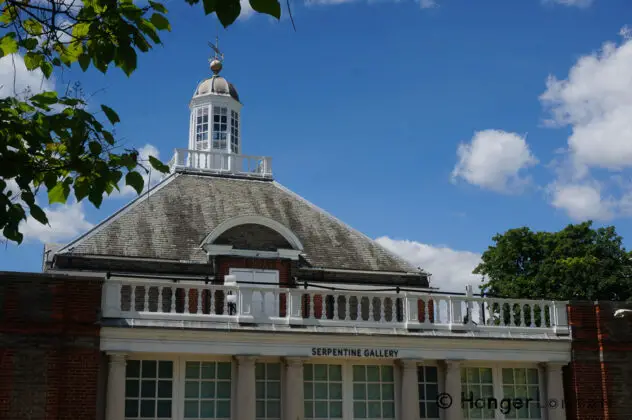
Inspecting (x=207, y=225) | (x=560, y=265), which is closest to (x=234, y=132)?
(x=207, y=225)

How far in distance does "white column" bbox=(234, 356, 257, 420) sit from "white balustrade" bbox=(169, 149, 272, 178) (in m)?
12.1

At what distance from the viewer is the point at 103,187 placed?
316 inches

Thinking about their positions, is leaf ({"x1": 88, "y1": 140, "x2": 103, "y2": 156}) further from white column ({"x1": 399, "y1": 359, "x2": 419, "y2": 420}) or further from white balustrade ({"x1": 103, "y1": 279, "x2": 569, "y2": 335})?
white column ({"x1": 399, "y1": 359, "x2": 419, "y2": 420})

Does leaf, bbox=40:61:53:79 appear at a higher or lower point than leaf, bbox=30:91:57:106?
higher

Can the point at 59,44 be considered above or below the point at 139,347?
above

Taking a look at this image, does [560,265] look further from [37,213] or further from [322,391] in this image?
[37,213]

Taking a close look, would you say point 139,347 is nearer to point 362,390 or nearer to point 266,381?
point 266,381

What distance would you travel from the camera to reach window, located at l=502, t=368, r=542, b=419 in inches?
795

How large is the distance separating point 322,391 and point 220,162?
42.3 ft

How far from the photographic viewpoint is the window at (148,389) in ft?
58.3

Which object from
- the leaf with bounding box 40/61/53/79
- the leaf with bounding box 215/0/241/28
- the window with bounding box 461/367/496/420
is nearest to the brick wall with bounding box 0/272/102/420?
the window with bounding box 461/367/496/420

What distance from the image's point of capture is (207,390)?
18.3 metres

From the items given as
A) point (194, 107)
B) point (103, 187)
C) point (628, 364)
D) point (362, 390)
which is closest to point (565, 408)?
point (628, 364)

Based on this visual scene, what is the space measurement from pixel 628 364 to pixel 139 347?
11.6 m
